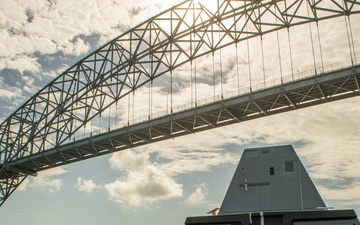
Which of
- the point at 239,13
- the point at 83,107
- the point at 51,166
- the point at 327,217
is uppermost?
the point at 239,13

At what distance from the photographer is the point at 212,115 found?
46281mm

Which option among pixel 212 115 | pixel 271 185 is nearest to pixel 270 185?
pixel 271 185

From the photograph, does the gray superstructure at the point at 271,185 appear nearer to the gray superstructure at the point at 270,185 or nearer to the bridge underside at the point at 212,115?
the gray superstructure at the point at 270,185

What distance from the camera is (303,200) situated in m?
20.2

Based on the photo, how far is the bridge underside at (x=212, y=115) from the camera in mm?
37781

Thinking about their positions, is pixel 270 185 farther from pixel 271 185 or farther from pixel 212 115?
pixel 212 115

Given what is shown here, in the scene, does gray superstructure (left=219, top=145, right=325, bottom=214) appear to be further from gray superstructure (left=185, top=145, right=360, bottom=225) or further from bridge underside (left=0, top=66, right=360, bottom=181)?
bridge underside (left=0, top=66, right=360, bottom=181)

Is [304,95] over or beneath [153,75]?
beneath

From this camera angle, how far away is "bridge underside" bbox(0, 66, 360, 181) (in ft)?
124

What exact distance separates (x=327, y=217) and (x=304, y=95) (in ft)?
89.7

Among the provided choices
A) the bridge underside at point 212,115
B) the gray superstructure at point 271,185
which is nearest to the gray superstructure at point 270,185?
the gray superstructure at point 271,185

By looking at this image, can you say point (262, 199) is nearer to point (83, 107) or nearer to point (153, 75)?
→ point (153, 75)

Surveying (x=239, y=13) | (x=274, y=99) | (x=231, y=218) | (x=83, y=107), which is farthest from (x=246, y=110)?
(x=231, y=218)

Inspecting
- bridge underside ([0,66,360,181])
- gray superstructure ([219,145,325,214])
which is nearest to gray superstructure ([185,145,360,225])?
gray superstructure ([219,145,325,214])
